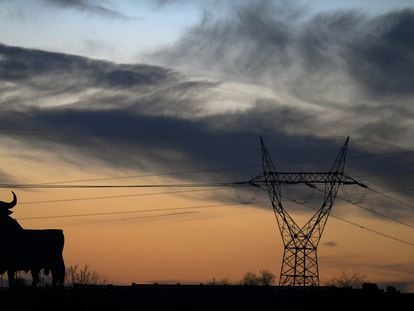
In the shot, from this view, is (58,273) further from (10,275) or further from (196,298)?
(196,298)

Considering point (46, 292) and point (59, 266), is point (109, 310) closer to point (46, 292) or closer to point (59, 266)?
point (46, 292)

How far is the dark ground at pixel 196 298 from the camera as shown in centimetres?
4491

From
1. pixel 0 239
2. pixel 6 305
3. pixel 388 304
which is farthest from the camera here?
pixel 0 239

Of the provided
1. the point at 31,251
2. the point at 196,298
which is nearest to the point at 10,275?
the point at 31,251

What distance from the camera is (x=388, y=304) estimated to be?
47.4m

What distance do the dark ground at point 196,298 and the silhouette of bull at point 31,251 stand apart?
3259 millimetres

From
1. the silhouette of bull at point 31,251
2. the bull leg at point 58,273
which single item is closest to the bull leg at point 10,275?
the silhouette of bull at point 31,251

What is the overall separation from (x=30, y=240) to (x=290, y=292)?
13.9 m

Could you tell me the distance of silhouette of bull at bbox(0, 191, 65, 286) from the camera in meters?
51.0

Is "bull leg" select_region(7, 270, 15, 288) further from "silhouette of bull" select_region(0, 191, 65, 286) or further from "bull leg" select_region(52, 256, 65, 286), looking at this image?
"bull leg" select_region(52, 256, 65, 286)

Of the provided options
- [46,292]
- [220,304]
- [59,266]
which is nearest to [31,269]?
[59,266]

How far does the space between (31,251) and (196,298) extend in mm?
10089

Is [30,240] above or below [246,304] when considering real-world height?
above

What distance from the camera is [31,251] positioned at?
5138 centimetres
